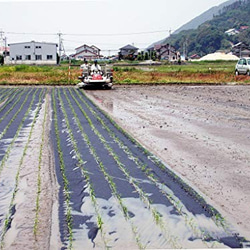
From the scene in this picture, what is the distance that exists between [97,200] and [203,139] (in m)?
3.28

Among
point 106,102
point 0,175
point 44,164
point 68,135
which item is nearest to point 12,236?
point 0,175

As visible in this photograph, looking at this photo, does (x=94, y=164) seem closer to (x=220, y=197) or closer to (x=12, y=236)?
(x=220, y=197)

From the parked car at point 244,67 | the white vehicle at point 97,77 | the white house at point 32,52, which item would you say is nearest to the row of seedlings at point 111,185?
the white vehicle at point 97,77

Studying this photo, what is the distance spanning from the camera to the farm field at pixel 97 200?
318 centimetres

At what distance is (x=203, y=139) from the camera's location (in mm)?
6840

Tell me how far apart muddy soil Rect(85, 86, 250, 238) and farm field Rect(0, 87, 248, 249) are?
0.64 feet

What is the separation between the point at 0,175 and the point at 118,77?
18098mm

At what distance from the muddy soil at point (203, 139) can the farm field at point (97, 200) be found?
19 centimetres

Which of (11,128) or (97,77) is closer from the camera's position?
(11,128)

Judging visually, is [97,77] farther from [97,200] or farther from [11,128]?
[97,200]

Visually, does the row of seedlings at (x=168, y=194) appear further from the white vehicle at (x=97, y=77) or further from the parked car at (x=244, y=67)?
the parked car at (x=244, y=67)

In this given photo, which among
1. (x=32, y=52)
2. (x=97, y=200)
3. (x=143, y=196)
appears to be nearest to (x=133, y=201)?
(x=143, y=196)

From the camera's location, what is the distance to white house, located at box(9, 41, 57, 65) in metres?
55.2

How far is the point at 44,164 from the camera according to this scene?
5227 mm
